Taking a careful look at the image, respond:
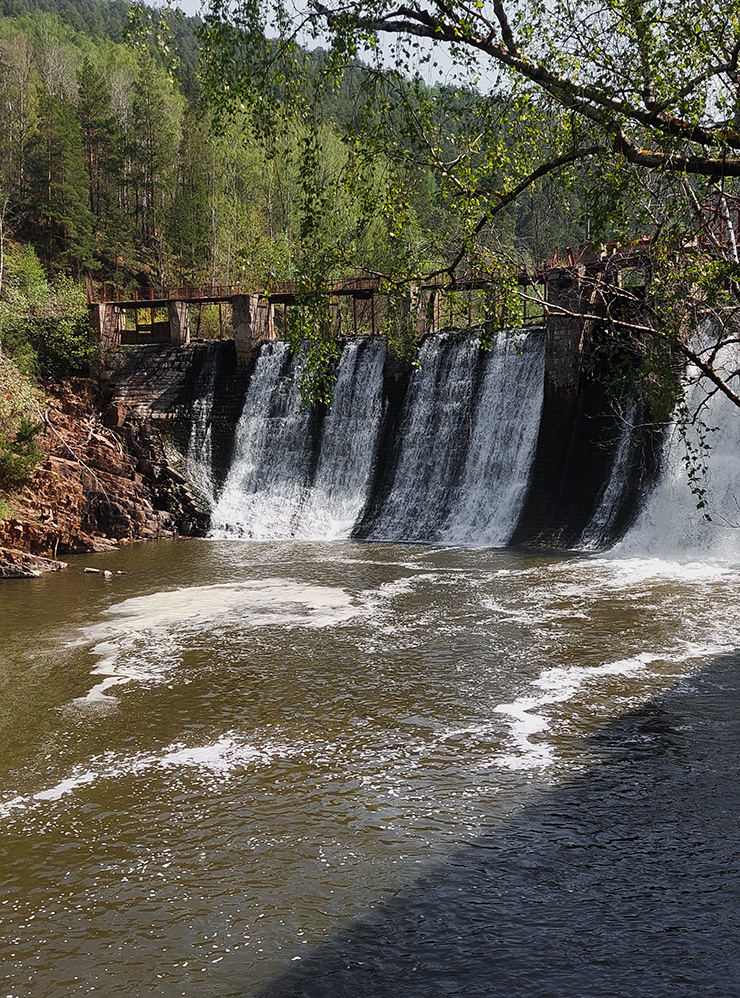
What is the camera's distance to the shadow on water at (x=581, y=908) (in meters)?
5.19

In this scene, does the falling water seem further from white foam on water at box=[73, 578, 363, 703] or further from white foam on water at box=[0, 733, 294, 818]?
white foam on water at box=[0, 733, 294, 818]

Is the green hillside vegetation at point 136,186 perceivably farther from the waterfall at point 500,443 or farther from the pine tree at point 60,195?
the waterfall at point 500,443

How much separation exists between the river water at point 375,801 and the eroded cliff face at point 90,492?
23.1ft

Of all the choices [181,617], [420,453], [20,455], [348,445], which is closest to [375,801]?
[181,617]

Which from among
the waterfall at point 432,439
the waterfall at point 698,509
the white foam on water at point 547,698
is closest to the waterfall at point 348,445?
the waterfall at point 432,439

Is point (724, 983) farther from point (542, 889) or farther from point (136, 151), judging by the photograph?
point (136, 151)

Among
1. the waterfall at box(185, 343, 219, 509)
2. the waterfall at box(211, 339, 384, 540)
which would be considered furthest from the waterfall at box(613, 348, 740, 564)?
the waterfall at box(185, 343, 219, 509)

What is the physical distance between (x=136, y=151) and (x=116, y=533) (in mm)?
33241

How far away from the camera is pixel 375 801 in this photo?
7652mm

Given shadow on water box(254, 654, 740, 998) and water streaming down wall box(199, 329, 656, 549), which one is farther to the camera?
water streaming down wall box(199, 329, 656, 549)

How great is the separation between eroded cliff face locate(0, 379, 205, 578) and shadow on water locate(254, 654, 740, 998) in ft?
46.6

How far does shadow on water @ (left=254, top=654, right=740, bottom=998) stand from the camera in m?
5.19

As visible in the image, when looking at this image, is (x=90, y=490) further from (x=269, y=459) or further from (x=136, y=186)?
(x=136, y=186)

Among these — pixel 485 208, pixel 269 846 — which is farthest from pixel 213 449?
pixel 269 846
